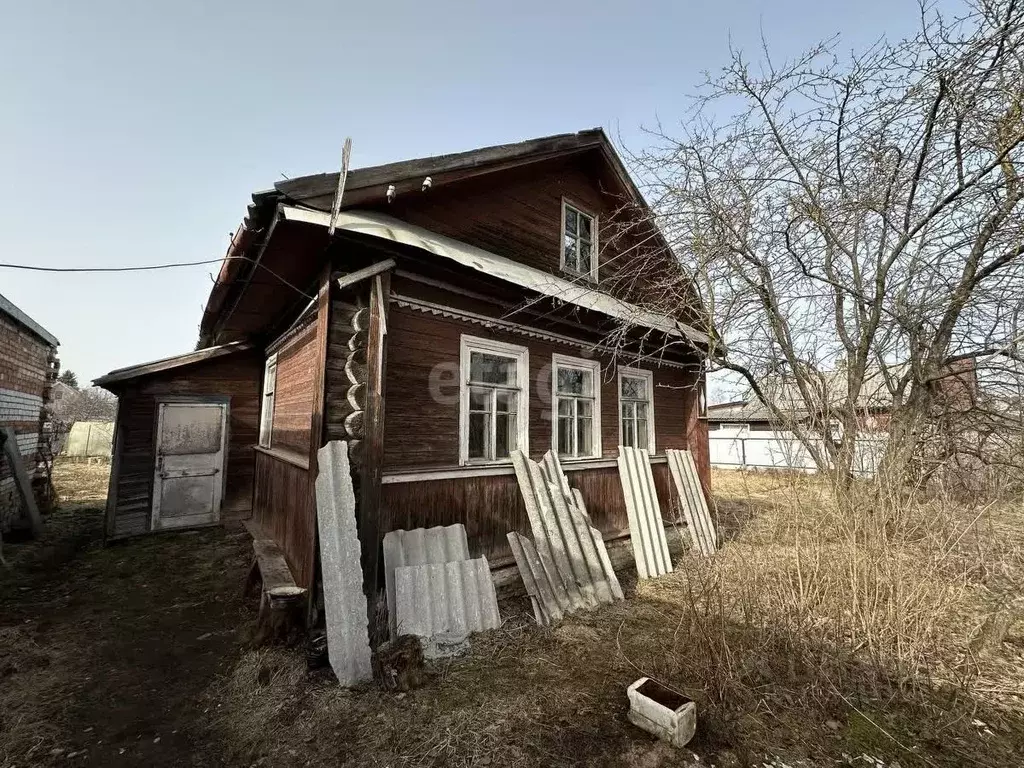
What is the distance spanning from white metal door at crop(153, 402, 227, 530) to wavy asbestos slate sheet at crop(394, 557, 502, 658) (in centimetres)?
605

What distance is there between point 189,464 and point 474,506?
6.12 meters

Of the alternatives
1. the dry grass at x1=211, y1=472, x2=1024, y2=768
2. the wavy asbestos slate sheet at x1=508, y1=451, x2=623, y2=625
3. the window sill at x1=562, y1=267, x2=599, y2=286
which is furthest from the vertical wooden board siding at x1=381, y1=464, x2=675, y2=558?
the window sill at x1=562, y1=267, x2=599, y2=286

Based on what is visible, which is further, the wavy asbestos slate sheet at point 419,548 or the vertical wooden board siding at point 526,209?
the vertical wooden board siding at point 526,209

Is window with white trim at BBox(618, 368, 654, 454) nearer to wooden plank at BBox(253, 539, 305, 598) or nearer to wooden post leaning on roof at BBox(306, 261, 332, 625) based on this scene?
wooden post leaning on roof at BBox(306, 261, 332, 625)

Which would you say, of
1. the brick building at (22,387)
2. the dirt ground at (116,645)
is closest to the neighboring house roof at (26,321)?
the brick building at (22,387)

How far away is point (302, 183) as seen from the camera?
148 inches

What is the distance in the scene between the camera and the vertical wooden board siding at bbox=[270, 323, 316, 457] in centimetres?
516

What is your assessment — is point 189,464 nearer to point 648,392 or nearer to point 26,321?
point 26,321

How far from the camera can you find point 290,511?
5129mm

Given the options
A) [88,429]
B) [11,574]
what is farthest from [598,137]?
[88,429]

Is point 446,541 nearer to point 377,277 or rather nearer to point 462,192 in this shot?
point 377,277

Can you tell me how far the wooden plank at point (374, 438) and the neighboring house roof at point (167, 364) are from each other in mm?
5361

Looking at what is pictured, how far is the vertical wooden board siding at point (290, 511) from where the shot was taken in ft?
13.9

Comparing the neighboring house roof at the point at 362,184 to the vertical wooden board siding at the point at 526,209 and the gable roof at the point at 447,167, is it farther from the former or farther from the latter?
the vertical wooden board siding at the point at 526,209
